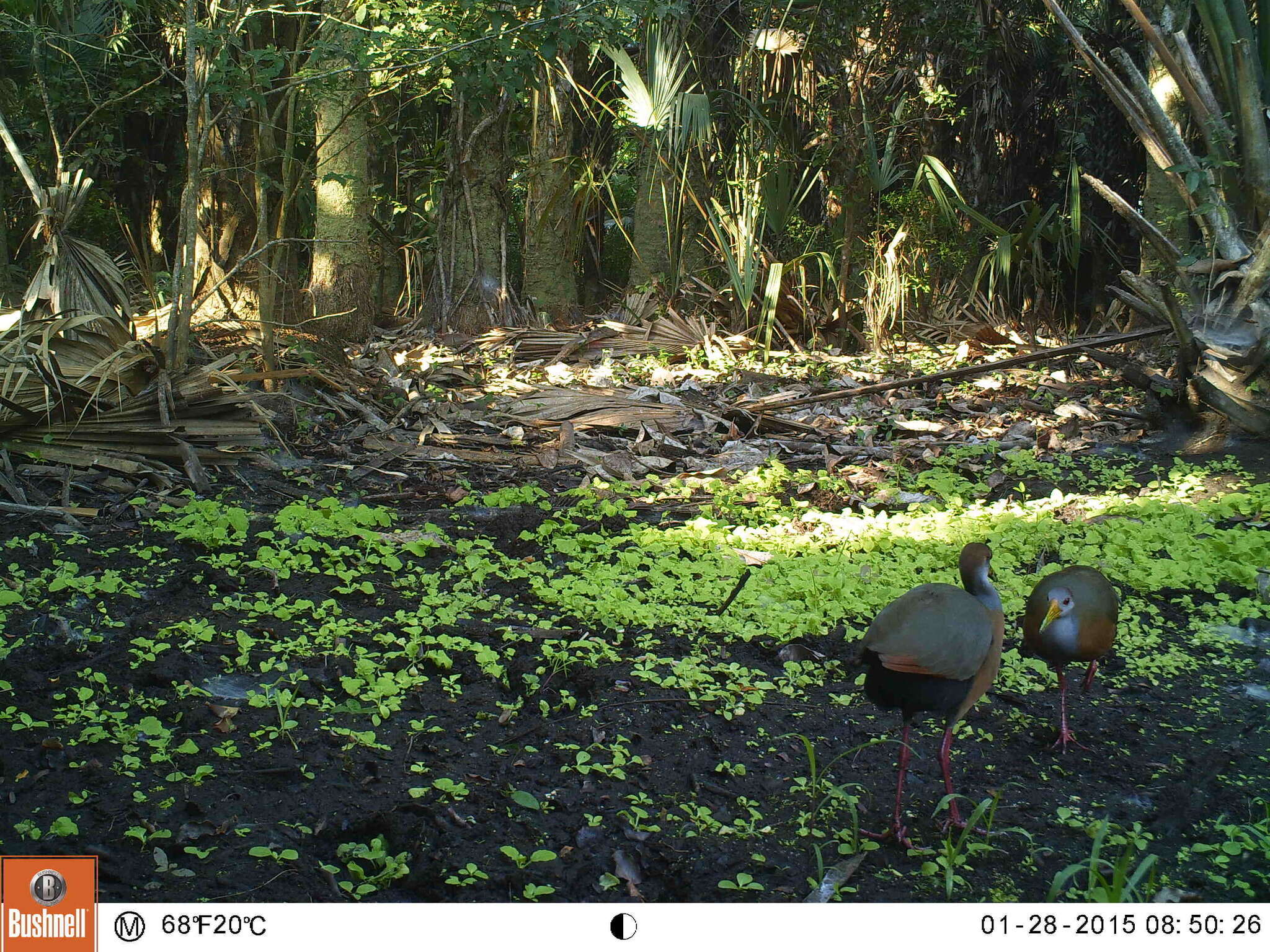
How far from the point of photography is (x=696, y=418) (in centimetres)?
739

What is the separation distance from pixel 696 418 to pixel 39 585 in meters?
4.44

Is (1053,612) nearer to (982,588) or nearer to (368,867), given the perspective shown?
(982,588)

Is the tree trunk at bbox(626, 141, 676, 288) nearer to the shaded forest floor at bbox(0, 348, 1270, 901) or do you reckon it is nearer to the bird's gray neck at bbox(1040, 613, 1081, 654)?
the shaded forest floor at bbox(0, 348, 1270, 901)

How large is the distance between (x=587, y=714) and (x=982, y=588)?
1311 mm

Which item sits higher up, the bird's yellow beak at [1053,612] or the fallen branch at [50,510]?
the bird's yellow beak at [1053,612]

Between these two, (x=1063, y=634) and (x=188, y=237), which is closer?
(x=1063, y=634)

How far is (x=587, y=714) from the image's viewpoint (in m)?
3.45

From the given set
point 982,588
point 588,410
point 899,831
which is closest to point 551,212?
point 588,410

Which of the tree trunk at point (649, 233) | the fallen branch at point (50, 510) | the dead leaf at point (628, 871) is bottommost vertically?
the dead leaf at point (628, 871)

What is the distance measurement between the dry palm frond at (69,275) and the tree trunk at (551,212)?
16.4 ft

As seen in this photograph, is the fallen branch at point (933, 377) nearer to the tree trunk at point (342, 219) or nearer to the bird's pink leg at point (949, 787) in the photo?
the tree trunk at point (342, 219)

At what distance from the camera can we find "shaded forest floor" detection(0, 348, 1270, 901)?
2.66 metres
